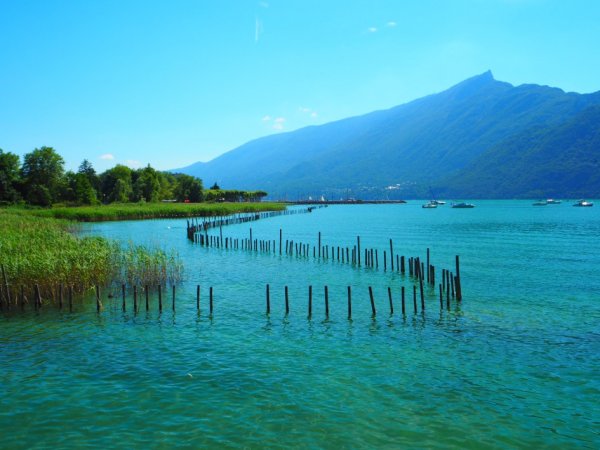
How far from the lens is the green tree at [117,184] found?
128 m

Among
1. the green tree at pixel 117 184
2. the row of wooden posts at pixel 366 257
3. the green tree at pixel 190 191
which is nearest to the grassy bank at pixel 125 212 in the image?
the green tree at pixel 117 184

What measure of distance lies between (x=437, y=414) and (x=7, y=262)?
2270 centimetres

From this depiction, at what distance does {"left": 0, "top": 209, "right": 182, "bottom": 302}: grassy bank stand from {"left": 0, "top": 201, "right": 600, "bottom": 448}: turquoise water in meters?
1.90

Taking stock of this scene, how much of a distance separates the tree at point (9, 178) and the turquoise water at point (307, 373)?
96.9m

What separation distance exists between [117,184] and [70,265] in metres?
109

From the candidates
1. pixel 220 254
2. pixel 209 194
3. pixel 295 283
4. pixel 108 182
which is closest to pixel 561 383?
pixel 295 283

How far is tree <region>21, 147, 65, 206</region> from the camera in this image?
358ft

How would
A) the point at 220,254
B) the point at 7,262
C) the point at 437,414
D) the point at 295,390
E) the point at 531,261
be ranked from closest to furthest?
the point at 437,414
the point at 295,390
the point at 7,262
the point at 531,261
the point at 220,254

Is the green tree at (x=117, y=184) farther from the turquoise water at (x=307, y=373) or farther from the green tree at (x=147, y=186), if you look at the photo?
the turquoise water at (x=307, y=373)

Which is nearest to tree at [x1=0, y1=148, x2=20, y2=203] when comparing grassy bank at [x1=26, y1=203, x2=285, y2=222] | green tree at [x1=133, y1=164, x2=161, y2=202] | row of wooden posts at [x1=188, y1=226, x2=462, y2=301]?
grassy bank at [x1=26, y1=203, x2=285, y2=222]

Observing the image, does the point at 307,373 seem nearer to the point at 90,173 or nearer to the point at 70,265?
the point at 70,265

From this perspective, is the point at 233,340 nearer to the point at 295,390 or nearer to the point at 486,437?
the point at 295,390

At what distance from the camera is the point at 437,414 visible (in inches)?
518

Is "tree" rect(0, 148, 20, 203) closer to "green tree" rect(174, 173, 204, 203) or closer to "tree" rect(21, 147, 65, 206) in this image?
"tree" rect(21, 147, 65, 206)
